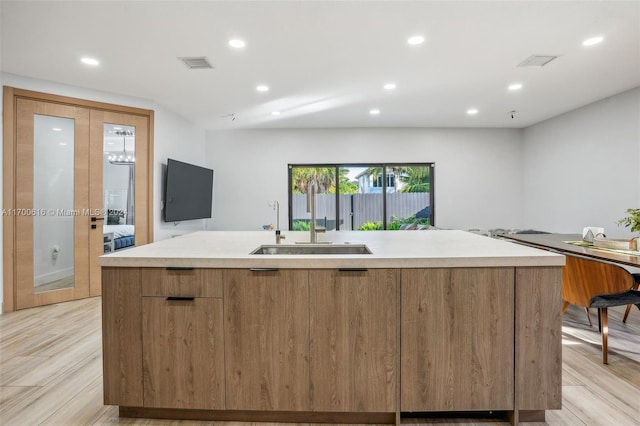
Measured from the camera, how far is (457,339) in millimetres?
1634

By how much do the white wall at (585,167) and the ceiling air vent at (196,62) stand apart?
5.01m

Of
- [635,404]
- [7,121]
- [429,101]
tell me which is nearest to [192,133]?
[7,121]

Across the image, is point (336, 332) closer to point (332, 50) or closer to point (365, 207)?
point (332, 50)

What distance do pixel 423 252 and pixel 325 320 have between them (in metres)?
0.58

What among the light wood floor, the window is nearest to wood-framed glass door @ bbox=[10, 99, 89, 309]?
the light wood floor

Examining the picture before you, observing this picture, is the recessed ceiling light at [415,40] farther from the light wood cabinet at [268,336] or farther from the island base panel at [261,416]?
the island base panel at [261,416]

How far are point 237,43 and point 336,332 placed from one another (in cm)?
257

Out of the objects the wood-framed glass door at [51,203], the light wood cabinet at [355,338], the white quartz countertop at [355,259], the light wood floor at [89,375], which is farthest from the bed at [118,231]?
the light wood cabinet at [355,338]

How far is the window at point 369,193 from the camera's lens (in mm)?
6688

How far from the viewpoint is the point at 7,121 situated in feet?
12.1

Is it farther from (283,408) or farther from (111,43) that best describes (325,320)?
(111,43)

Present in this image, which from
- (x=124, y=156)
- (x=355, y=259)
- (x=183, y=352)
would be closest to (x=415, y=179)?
(x=124, y=156)

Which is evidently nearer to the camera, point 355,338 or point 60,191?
point 355,338

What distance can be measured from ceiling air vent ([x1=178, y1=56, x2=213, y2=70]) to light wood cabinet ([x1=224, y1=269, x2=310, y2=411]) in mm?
2541
